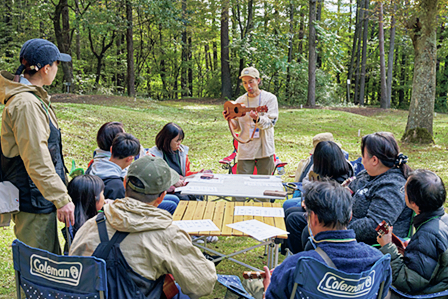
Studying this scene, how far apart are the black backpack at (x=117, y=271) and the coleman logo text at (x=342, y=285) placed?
0.84 meters

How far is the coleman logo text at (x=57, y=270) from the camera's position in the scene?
1.71 meters

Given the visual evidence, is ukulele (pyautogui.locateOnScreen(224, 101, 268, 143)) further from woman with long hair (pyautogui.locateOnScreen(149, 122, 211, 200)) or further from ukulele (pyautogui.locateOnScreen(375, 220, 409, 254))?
ukulele (pyautogui.locateOnScreen(375, 220, 409, 254))

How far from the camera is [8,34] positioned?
2042 centimetres

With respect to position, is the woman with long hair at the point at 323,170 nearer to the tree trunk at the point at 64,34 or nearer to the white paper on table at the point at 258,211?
the white paper on table at the point at 258,211

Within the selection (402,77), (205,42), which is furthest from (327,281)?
(402,77)

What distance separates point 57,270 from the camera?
1733 mm

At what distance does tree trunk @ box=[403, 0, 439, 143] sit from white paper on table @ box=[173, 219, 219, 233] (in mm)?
9221

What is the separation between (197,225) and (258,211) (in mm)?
629

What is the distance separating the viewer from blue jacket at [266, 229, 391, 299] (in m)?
1.78

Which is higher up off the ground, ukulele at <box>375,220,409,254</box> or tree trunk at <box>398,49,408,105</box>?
tree trunk at <box>398,49,408,105</box>

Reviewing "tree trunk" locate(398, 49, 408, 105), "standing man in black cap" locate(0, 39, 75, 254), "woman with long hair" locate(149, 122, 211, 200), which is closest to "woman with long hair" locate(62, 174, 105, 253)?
"standing man in black cap" locate(0, 39, 75, 254)

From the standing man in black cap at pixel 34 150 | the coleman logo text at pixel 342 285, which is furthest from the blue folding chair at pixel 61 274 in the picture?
the coleman logo text at pixel 342 285

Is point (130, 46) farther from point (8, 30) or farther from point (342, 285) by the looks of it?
point (342, 285)

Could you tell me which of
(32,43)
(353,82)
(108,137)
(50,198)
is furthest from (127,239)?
(353,82)
